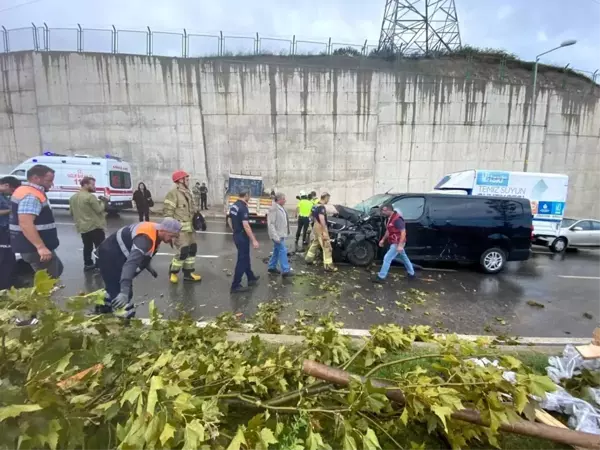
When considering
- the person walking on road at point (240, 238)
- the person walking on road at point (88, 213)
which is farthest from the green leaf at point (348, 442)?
the person walking on road at point (88, 213)

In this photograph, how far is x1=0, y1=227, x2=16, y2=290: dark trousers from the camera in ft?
14.4

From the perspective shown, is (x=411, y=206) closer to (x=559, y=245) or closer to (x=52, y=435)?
(x=559, y=245)

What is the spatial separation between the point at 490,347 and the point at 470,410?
1.49 m

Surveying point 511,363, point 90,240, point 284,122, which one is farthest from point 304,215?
point 284,122

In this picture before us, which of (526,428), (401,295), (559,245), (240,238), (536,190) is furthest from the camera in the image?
(536,190)

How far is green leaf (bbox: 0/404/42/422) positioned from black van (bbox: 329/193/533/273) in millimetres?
6668

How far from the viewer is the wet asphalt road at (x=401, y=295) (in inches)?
196

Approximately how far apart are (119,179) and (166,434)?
52.2 feet

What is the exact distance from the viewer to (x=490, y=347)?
10.2 feet

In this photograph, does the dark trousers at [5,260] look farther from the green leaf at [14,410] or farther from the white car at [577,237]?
the white car at [577,237]

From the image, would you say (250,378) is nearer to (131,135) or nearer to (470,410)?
(470,410)

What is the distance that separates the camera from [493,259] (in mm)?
7699

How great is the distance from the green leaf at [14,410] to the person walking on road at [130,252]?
2.24 meters

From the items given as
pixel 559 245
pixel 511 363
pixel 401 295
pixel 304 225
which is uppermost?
pixel 511 363
